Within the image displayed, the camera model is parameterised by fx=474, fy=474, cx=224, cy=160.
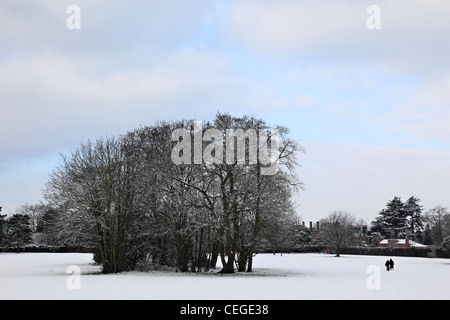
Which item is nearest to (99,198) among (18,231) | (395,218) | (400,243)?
(18,231)

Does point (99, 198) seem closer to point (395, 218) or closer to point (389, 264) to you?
point (389, 264)

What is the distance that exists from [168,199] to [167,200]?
294mm

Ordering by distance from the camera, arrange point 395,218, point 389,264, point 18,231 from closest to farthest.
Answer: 1. point 389,264
2. point 18,231
3. point 395,218

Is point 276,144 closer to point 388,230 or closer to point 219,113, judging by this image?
point 219,113

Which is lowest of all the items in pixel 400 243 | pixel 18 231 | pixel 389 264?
pixel 400 243

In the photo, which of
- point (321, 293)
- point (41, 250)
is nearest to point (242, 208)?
point (321, 293)

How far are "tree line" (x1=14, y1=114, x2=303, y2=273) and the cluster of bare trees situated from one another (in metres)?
0.09

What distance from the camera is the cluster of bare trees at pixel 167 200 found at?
38125mm

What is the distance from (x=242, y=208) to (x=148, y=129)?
13.0m

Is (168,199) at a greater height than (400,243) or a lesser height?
greater

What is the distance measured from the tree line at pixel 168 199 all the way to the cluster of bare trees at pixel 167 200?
0.09 m

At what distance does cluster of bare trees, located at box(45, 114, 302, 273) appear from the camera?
125 ft

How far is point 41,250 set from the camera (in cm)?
11938

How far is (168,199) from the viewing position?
39.8 meters
